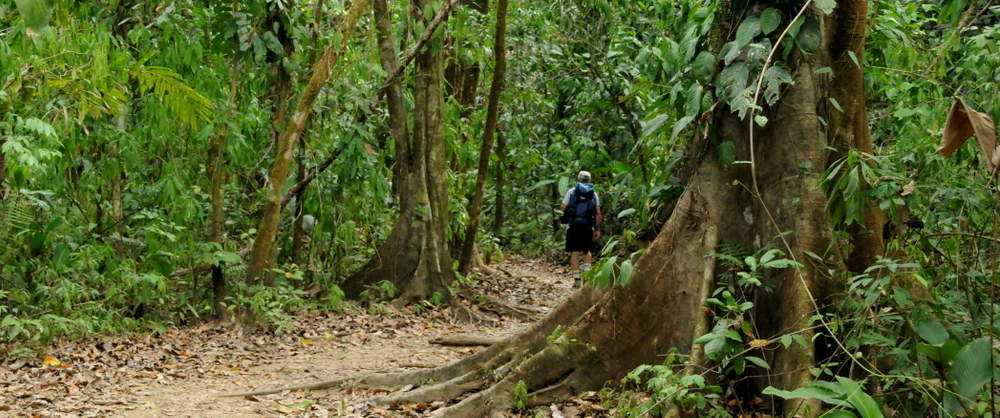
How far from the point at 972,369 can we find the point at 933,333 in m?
0.25

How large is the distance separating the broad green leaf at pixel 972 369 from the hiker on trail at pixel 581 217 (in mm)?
8863

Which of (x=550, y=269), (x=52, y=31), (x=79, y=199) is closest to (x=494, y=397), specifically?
(x=52, y=31)

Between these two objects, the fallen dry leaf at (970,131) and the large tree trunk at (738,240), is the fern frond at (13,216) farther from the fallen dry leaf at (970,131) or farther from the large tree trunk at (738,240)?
the fallen dry leaf at (970,131)

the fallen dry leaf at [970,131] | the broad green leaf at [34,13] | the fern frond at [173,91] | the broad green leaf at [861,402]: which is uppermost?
the fern frond at [173,91]

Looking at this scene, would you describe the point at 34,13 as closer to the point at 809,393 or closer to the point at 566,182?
the point at 809,393

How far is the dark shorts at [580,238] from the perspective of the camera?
12.7m

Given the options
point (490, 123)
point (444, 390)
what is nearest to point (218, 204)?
point (490, 123)

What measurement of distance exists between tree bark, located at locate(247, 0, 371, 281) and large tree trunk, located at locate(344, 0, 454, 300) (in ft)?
6.04

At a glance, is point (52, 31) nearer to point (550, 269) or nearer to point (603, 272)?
point (603, 272)

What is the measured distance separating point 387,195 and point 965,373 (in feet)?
25.6

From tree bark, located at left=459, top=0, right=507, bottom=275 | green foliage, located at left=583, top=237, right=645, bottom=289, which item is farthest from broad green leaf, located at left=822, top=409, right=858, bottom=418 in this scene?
tree bark, located at left=459, top=0, right=507, bottom=275

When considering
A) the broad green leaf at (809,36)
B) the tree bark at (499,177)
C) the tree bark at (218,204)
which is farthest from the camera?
the tree bark at (499,177)

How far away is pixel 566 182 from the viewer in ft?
52.3

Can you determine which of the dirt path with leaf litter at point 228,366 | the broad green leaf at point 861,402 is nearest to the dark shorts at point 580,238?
the dirt path with leaf litter at point 228,366
